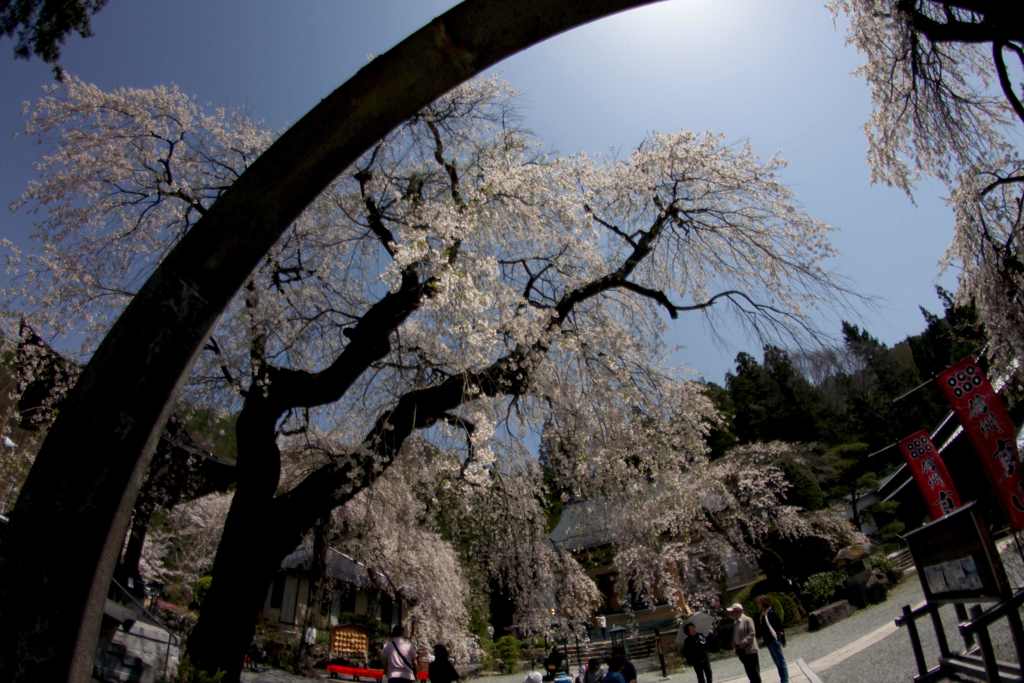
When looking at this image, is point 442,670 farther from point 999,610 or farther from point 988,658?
point 999,610

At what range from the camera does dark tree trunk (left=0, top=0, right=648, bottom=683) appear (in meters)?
1.46

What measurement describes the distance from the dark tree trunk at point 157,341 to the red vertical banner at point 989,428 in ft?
20.6

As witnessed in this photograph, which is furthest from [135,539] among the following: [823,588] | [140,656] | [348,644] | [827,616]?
[823,588]

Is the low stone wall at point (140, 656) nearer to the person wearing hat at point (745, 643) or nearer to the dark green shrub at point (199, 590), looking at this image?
the person wearing hat at point (745, 643)

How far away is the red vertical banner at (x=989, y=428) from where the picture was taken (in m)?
5.61

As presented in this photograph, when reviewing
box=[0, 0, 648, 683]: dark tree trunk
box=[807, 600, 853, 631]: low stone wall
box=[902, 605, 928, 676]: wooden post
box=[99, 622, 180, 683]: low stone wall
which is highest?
box=[0, 0, 648, 683]: dark tree trunk

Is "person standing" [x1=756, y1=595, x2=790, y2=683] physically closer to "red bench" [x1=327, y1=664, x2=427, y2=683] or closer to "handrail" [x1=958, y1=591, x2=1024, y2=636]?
"handrail" [x1=958, y1=591, x2=1024, y2=636]

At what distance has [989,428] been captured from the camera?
5906 millimetres

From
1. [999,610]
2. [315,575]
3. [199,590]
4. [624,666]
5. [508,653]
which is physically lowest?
[508,653]

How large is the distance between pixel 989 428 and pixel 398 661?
24.7ft

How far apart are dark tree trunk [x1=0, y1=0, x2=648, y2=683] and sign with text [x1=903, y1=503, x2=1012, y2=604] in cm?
453

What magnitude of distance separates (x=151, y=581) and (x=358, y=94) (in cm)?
2777

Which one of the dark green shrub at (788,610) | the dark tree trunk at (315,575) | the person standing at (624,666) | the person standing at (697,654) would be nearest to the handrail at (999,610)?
the person standing at (624,666)

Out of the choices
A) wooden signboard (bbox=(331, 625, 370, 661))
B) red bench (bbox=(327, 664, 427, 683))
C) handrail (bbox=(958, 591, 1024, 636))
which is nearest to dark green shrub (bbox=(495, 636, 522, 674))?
wooden signboard (bbox=(331, 625, 370, 661))
